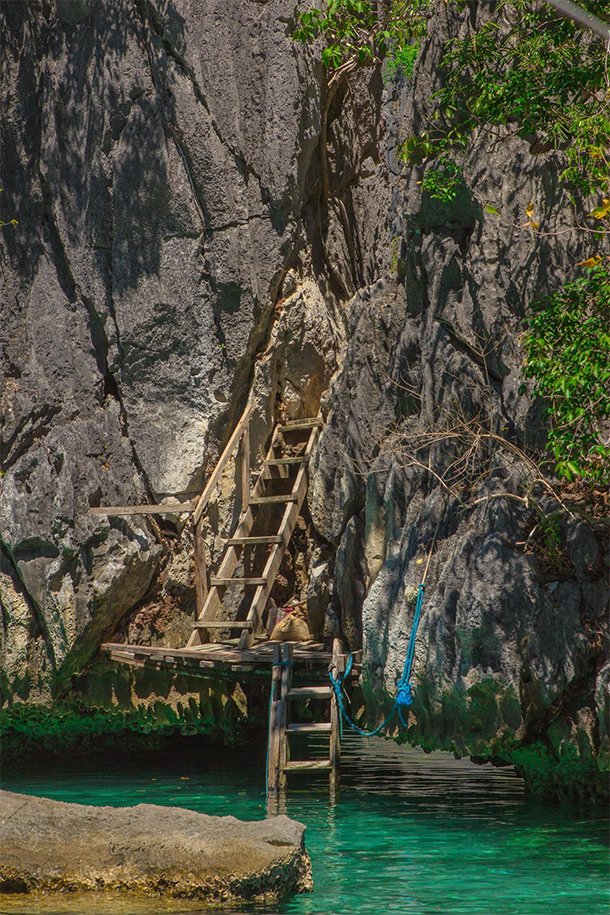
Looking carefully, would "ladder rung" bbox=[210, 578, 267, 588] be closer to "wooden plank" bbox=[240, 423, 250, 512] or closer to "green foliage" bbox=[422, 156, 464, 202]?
"wooden plank" bbox=[240, 423, 250, 512]

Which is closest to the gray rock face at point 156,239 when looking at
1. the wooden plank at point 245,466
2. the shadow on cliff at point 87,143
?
the shadow on cliff at point 87,143

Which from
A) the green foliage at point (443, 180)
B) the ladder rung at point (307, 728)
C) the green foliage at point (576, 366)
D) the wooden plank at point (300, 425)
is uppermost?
the green foliage at point (443, 180)

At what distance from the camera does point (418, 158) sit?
12.7 m

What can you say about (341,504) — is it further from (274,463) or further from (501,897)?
(501,897)

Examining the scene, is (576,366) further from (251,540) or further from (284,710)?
(251,540)

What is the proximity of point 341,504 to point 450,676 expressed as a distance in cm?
373

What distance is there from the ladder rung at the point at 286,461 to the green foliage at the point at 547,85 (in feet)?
18.3

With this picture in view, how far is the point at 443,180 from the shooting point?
38.8 feet

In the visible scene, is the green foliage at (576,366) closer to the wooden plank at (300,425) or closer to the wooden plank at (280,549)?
→ the wooden plank at (280,549)

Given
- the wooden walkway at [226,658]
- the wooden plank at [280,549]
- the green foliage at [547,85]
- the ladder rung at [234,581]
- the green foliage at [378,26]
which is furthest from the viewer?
the ladder rung at [234,581]

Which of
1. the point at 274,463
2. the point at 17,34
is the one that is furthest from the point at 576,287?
the point at 17,34

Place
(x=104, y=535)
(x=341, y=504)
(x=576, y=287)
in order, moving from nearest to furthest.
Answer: (x=576, y=287) → (x=341, y=504) → (x=104, y=535)

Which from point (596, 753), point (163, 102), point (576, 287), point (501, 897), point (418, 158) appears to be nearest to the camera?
point (501, 897)

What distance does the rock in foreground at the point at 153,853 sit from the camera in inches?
302
